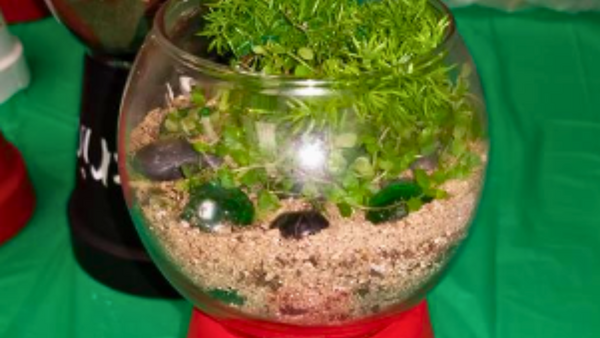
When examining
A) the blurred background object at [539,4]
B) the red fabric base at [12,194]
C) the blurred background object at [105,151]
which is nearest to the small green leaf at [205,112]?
the blurred background object at [105,151]

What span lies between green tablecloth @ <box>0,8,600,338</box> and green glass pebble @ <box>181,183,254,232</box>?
6.2 inches

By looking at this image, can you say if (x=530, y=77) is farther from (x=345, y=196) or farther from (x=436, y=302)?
(x=345, y=196)

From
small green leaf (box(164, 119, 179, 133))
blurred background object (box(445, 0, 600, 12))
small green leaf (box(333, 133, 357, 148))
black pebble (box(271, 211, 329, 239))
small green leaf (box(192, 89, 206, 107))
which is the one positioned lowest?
blurred background object (box(445, 0, 600, 12))

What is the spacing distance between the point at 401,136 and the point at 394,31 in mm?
69

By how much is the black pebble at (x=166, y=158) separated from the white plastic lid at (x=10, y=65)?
64cm

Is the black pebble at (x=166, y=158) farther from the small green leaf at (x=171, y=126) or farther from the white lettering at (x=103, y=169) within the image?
the white lettering at (x=103, y=169)

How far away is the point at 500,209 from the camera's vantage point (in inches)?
33.0

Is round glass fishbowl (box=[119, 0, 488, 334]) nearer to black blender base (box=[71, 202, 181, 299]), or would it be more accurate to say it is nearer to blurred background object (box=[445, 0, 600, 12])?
black blender base (box=[71, 202, 181, 299])

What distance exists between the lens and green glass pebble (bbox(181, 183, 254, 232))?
401 mm

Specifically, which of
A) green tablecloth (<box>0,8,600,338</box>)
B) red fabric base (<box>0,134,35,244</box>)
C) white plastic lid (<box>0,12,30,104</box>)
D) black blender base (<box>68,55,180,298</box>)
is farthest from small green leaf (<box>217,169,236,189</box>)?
white plastic lid (<box>0,12,30,104</box>)

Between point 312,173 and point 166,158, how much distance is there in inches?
3.2

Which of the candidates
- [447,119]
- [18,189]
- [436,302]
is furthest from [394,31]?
[18,189]

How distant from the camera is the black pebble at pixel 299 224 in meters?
0.39

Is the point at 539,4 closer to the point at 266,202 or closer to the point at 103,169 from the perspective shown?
the point at 103,169
